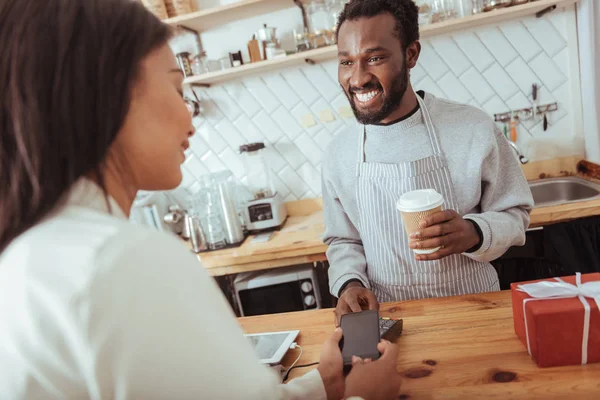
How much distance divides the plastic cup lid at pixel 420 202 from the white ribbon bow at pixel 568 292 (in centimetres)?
27

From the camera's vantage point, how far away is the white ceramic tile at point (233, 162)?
112 inches

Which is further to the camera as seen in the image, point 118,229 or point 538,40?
point 538,40

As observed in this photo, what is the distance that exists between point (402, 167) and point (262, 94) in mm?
1499

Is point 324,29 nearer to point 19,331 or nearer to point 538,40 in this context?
point 538,40

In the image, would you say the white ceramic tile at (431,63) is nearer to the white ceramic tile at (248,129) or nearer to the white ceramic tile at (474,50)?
the white ceramic tile at (474,50)

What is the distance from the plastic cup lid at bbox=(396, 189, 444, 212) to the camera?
1086mm

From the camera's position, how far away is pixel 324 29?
2416mm

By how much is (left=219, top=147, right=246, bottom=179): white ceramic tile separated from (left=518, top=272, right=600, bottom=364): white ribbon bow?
2125 mm

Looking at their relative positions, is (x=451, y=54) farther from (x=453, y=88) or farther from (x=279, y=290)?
(x=279, y=290)

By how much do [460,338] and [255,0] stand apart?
1948 mm

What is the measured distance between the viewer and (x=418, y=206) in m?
1.09

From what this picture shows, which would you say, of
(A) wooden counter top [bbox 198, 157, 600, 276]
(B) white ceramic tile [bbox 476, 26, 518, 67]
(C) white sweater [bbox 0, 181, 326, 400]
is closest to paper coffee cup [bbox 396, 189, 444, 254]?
(C) white sweater [bbox 0, 181, 326, 400]

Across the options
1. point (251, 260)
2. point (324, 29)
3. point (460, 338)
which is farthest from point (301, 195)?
point (460, 338)

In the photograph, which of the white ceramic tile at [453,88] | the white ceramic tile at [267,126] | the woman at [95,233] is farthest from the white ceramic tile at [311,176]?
the woman at [95,233]
